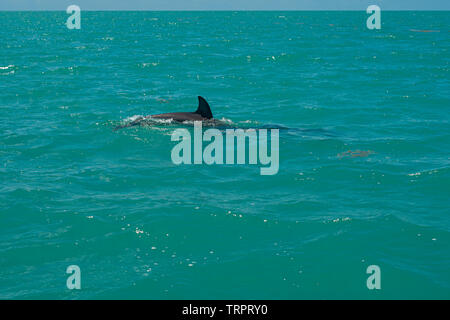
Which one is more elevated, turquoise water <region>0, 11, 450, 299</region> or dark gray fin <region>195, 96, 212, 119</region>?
dark gray fin <region>195, 96, 212, 119</region>

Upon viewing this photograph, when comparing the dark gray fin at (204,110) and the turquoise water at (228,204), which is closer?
the turquoise water at (228,204)

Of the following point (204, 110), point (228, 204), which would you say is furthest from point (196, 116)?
point (228, 204)

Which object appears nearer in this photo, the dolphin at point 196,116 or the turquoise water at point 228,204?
the turquoise water at point 228,204

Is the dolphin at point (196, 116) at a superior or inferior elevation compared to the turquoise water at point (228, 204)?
superior

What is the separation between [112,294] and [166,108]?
14.5 metres

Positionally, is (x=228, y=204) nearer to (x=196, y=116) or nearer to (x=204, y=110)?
(x=204, y=110)

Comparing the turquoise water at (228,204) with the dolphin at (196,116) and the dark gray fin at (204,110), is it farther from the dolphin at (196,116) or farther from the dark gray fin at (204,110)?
the dark gray fin at (204,110)

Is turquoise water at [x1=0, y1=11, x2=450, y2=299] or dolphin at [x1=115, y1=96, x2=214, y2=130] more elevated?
dolphin at [x1=115, y1=96, x2=214, y2=130]

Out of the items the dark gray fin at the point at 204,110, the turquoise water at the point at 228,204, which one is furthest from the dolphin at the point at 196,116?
the turquoise water at the point at 228,204

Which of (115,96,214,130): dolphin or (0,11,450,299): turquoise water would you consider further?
(115,96,214,130): dolphin

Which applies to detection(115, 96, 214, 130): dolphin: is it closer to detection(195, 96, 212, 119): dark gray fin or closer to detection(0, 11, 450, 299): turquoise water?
detection(195, 96, 212, 119): dark gray fin

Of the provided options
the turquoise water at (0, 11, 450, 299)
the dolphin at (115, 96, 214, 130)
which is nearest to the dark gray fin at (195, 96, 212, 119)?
the dolphin at (115, 96, 214, 130)

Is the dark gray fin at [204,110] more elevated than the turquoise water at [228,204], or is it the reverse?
the dark gray fin at [204,110]

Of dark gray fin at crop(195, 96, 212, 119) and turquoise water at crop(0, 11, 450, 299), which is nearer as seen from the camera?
turquoise water at crop(0, 11, 450, 299)
